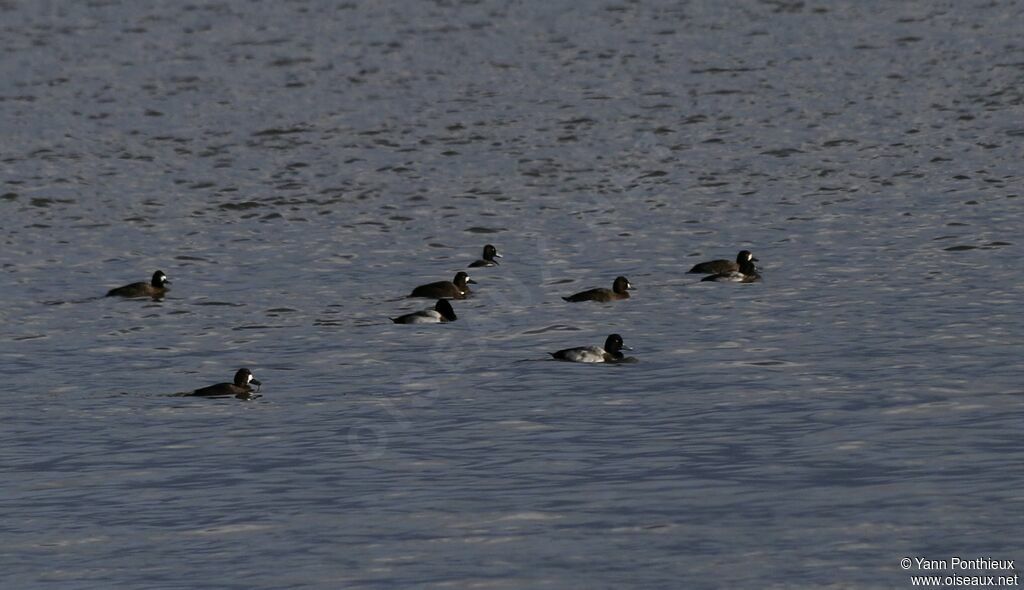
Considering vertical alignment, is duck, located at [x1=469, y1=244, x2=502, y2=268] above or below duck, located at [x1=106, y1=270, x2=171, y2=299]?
above

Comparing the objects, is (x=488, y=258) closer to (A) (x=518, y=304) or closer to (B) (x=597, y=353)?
(A) (x=518, y=304)

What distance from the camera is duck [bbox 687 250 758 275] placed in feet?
120

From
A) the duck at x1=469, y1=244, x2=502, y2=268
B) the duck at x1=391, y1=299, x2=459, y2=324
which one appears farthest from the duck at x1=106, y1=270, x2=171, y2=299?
the duck at x1=469, y1=244, x2=502, y2=268

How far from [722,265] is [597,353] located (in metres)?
7.40

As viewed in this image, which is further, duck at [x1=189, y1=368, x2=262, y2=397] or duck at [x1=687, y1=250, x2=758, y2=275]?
duck at [x1=687, y1=250, x2=758, y2=275]

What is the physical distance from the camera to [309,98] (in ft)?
200

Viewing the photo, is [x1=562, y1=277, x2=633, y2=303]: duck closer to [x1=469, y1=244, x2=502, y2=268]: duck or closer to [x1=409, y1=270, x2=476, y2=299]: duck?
[x1=409, y1=270, x2=476, y2=299]: duck

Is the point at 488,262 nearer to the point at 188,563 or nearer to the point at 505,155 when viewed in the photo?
the point at 505,155

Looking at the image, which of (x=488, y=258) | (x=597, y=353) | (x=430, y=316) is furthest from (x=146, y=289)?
(x=597, y=353)

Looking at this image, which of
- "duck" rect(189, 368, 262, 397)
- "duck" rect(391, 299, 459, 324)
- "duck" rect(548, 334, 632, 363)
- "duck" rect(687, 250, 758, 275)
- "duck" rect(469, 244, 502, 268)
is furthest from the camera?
"duck" rect(469, 244, 502, 268)

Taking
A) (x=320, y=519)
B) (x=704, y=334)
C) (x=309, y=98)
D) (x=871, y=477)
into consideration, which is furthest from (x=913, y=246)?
(x=309, y=98)

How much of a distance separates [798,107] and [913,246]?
59.8ft

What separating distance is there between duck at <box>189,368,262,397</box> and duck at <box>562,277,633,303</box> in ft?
27.7

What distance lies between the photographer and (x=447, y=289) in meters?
36.3
